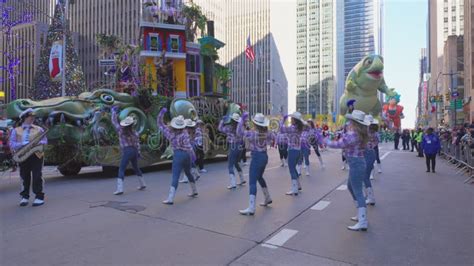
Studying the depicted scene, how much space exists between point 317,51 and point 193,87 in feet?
284

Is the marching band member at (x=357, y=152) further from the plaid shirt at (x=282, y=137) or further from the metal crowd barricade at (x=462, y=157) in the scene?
the metal crowd barricade at (x=462, y=157)

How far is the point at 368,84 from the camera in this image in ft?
71.8

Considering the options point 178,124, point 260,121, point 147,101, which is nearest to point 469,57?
point 147,101

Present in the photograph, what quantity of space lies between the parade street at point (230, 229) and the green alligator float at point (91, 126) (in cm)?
193

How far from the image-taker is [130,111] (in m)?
13.0

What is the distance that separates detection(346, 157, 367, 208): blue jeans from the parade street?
511 mm

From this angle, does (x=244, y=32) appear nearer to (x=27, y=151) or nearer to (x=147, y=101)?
(x=147, y=101)

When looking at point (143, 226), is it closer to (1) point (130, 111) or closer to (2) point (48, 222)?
(2) point (48, 222)

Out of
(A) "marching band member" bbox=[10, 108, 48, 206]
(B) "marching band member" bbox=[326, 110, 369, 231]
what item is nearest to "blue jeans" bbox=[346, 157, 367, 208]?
(B) "marching band member" bbox=[326, 110, 369, 231]

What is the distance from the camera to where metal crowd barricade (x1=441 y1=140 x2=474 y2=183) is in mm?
12812

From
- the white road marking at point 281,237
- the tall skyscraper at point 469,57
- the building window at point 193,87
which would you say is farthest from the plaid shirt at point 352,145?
the tall skyscraper at point 469,57

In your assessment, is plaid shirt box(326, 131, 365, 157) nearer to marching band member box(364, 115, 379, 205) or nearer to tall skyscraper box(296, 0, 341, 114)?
marching band member box(364, 115, 379, 205)

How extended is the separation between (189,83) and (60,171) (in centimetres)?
778

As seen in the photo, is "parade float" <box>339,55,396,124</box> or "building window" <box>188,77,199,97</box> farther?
"parade float" <box>339,55,396,124</box>
